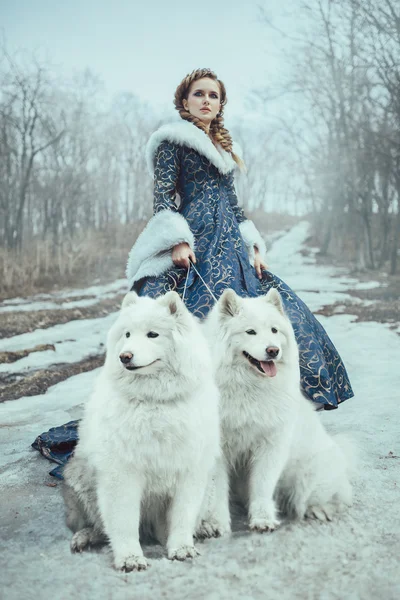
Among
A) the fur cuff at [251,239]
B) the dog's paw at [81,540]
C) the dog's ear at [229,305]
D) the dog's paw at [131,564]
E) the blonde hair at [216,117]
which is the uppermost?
the blonde hair at [216,117]

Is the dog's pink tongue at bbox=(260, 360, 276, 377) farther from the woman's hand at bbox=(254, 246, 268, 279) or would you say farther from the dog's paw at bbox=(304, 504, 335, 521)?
the woman's hand at bbox=(254, 246, 268, 279)

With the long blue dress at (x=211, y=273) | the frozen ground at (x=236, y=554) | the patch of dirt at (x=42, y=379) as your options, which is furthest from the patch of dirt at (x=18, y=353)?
the long blue dress at (x=211, y=273)

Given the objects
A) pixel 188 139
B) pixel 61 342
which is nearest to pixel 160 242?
pixel 188 139

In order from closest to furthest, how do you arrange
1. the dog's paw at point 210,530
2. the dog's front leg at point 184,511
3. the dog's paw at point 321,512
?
1. the dog's front leg at point 184,511
2. the dog's paw at point 210,530
3. the dog's paw at point 321,512

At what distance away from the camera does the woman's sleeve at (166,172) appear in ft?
9.70

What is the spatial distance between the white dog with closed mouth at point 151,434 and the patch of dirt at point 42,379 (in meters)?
2.73

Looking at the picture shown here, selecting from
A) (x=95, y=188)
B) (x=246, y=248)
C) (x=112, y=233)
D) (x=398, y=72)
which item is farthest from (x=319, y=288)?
(x=95, y=188)

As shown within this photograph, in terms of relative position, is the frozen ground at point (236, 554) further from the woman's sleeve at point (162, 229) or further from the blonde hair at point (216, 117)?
the blonde hair at point (216, 117)

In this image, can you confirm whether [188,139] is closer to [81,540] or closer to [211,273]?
[211,273]

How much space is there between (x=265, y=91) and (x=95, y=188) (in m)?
10.9

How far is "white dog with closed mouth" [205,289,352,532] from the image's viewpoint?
6.97 ft

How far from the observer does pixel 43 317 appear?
780 cm

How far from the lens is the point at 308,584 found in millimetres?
1676

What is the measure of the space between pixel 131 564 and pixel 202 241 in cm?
180
